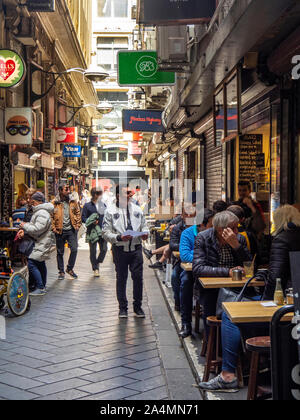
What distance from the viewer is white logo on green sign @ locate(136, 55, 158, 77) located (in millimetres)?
12047

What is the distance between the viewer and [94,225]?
13094 millimetres

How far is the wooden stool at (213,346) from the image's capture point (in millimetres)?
5516

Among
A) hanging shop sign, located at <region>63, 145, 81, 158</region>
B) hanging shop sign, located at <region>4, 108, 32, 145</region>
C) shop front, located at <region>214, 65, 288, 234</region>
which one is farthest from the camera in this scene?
hanging shop sign, located at <region>63, 145, 81, 158</region>

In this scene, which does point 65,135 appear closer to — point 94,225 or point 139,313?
point 94,225

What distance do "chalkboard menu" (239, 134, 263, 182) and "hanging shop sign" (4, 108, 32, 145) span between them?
18.0 ft

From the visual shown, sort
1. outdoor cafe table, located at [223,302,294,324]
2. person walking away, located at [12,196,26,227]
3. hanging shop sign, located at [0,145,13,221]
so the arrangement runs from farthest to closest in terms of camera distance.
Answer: hanging shop sign, located at [0,145,13,221]
person walking away, located at [12,196,26,227]
outdoor cafe table, located at [223,302,294,324]

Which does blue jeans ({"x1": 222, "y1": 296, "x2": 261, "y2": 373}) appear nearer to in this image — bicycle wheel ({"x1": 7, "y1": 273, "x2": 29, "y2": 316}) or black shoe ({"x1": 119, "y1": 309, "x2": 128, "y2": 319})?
black shoe ({"x1": 119, "y1": 309, "x2": 128, "y2": 319})

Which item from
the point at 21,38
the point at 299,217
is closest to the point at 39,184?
the point at 21,38

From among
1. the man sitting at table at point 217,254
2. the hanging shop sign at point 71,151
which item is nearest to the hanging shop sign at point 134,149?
the hanging shop sign at point 71,151

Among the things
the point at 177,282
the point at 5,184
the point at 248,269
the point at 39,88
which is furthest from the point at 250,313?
the point at 39,88

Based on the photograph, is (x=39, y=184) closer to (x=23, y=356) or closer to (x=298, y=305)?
(x=23, y=356)

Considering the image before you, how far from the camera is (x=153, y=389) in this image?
5.42m

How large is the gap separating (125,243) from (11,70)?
5718 millimetres

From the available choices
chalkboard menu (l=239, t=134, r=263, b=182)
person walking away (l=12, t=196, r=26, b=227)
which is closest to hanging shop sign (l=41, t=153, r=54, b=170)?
person walking away (l=12, t=196, r=26, b=227)
